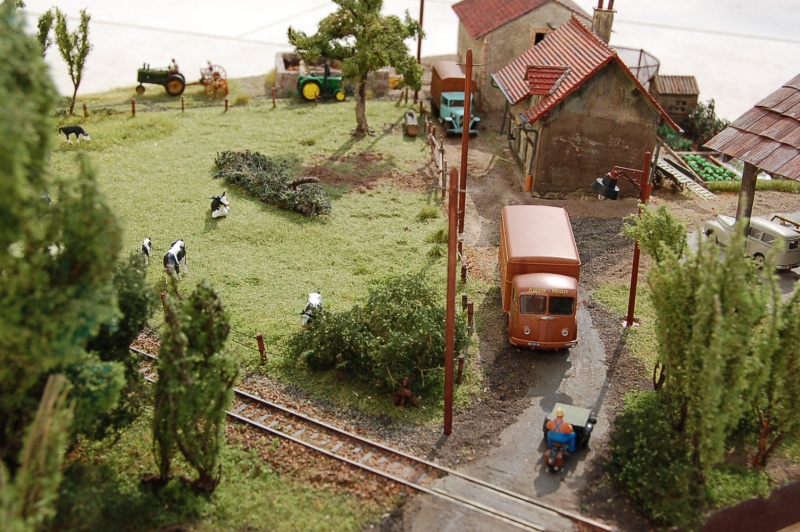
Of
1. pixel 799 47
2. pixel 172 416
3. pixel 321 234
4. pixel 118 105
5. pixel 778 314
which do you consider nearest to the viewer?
pixel 172 416

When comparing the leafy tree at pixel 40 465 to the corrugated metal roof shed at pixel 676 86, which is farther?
the corrugated metal roof shed at pixel 676 86

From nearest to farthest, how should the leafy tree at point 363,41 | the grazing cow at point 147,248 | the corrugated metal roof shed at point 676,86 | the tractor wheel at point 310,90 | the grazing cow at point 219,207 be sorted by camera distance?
1. the grazing cow at point 147,248
2. the grazing cow at point 219,207
3. the leafy tree at point 363,41
4. the corrugated metal roof shed at point 676,86
5. the tractor wheel at point 310,90

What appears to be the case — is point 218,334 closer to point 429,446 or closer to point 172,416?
point 172,416

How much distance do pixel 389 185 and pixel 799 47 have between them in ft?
130

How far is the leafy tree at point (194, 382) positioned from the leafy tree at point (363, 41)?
1840cm

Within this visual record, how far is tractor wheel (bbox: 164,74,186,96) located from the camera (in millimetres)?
38031

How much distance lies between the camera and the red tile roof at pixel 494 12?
35844 millimetres

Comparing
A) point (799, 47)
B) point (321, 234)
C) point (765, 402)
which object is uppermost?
point (799, 47)

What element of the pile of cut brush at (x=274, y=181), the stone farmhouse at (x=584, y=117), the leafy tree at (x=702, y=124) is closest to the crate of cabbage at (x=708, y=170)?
the leafy tree at (x=702, y=124)

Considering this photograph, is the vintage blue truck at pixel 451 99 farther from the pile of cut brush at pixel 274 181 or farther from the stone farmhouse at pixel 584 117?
the pile of cut brush at pixel 274 181

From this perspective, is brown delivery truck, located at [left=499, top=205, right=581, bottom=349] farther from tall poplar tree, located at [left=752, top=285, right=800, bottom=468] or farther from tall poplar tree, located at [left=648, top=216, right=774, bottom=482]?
tall poplar tree, located at [left=752, top=285, right=800, bottom=468]

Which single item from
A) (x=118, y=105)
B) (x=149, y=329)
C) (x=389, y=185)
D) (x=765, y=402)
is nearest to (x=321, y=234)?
(x=389, y=185)

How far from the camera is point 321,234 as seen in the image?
84.6 ft

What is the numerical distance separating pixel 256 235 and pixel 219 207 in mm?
1968
